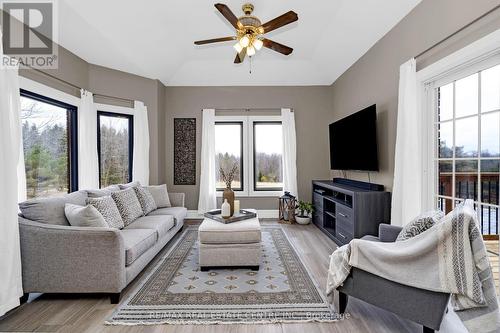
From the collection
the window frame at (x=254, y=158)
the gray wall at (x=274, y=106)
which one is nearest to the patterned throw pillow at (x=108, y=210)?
the gray wall at (x=274, y=106)

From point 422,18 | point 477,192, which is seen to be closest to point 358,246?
point 477,192

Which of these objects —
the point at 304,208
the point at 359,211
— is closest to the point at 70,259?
the point at 359,211

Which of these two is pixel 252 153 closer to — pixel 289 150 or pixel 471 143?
pixel 289 150

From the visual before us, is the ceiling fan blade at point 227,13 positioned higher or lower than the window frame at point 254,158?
higher

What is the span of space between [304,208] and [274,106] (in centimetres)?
222

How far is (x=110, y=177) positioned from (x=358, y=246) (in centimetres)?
439

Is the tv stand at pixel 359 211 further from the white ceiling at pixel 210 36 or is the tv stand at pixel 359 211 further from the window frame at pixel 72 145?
the window frame at pixel 72 145

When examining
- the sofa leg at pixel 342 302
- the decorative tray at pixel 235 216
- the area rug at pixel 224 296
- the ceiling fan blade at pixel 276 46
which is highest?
the ceiling fan blade at pixel 276 46

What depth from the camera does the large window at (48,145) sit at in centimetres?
338

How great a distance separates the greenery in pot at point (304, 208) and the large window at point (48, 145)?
3957 millimetres

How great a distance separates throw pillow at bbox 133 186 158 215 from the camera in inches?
158

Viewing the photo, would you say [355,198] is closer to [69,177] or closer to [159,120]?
[159,120]

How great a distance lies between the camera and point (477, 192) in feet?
7.62

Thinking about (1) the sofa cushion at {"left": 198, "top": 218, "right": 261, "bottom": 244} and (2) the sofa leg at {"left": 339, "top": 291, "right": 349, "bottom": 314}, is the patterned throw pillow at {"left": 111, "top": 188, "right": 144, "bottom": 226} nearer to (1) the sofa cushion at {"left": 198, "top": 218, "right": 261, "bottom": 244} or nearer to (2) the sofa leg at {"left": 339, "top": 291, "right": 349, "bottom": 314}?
(1) the sofa cushion at {"left": 198, "top": 218, "right": 261, "bottom": 244}
